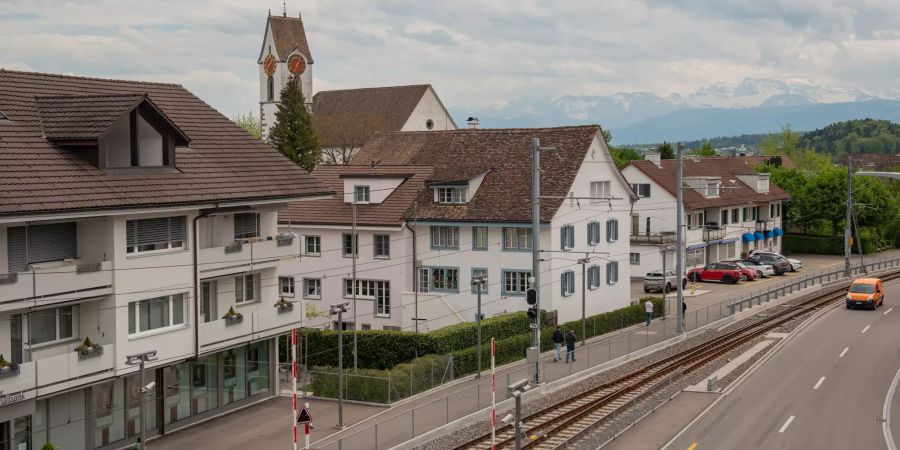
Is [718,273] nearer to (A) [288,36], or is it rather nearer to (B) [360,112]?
(B) [360,112]

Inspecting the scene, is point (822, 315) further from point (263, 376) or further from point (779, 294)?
point (263, 376)

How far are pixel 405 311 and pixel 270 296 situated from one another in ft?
54.7

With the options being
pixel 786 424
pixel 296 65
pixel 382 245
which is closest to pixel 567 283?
pixel 382 245

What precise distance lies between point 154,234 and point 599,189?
107ft

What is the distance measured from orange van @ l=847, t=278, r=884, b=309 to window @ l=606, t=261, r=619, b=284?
14.7 meters

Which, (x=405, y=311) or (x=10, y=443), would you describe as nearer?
(x=10, y=443)

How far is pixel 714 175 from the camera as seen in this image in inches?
3708

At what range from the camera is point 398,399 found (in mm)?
39188

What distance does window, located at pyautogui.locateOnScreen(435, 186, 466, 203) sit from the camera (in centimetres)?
5738

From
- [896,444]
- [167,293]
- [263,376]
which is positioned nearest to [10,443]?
[167,293]

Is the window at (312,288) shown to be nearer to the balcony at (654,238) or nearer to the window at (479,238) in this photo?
the window at (479,238)

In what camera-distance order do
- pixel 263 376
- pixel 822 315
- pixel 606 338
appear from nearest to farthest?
pixel 263 376 < pixel 606 338 < pixel 822 315

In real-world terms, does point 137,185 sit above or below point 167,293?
above

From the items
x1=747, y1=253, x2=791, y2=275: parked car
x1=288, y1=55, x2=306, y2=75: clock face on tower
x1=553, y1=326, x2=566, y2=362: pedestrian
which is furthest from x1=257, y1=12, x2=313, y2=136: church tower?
x1=553, y1=326, x2=566, y2=362: pedestrian
